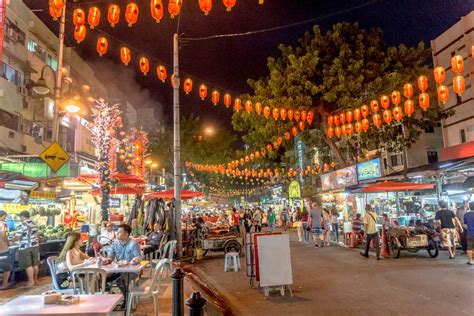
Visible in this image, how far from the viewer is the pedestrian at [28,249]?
1047 cm

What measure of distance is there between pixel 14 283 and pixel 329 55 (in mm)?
19690

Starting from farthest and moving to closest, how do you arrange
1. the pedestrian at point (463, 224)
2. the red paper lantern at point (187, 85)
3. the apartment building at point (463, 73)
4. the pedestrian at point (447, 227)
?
the apartment building at point (463, 73) < the red paper lantern at point (187, 85) < the pedestrian at point (463, 224) < the pedestrian at point (447, 227)

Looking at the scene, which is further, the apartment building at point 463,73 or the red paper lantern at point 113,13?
the apartment building at point 463,73

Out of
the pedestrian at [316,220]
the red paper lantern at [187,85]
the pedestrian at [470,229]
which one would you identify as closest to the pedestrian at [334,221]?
the pedestrian at [316,220]

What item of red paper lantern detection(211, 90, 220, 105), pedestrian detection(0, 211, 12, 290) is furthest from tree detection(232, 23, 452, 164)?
pedestrian detection(0, 211, 12, 290)

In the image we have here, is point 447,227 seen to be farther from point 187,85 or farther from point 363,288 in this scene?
point 187,85

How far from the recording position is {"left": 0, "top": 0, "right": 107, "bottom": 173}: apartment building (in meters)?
21.1

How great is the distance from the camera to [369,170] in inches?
773

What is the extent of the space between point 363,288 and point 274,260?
2307 mm

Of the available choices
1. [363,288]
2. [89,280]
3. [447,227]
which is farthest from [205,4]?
[447,227]

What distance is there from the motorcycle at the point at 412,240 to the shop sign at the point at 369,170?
532cm

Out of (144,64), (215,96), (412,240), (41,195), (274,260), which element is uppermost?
(144,64)

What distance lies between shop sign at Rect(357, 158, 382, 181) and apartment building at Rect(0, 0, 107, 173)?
617 inches

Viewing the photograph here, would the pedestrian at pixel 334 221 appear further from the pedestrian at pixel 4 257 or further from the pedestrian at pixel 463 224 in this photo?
the pedestrian at pixel 4 257
